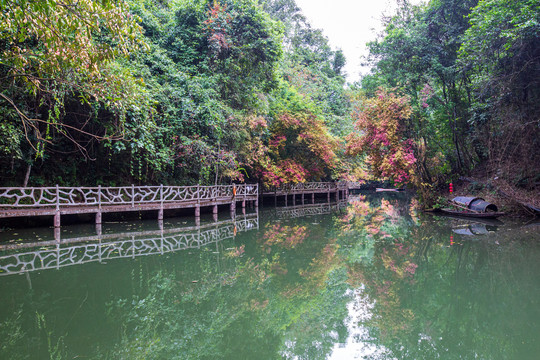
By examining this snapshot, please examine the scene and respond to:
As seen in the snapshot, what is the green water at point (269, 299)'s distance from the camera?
3459 millimetres

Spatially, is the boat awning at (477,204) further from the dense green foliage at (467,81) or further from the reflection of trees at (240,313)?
the reflection of trees at (240,313)

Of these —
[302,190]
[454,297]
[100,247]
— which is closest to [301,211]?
[302,190]

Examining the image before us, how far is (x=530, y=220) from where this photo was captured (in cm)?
1248

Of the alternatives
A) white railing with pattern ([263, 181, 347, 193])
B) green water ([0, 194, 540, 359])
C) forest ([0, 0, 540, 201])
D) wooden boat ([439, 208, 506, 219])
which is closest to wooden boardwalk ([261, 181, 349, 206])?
white railing with pattern ([263, 181, 347, 193])

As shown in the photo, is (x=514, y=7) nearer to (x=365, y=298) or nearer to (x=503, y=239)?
(x=503, y=239)

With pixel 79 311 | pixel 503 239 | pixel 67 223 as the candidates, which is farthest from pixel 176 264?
pixel 503 239

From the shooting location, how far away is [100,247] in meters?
8.11

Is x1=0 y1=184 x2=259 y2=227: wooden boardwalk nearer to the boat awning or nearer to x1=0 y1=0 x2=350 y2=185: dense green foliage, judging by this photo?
x1=0 y1=0 x2=350 y2=185: dense green foliage

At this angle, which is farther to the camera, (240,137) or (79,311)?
(240,137)

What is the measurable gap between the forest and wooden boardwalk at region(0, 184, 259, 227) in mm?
570

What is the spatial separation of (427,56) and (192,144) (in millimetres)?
12116

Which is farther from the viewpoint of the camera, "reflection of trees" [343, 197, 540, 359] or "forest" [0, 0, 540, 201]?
"forest" [0, 0, 540, 201]

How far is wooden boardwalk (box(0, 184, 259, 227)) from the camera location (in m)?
9.82

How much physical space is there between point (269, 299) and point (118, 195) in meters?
8.45
